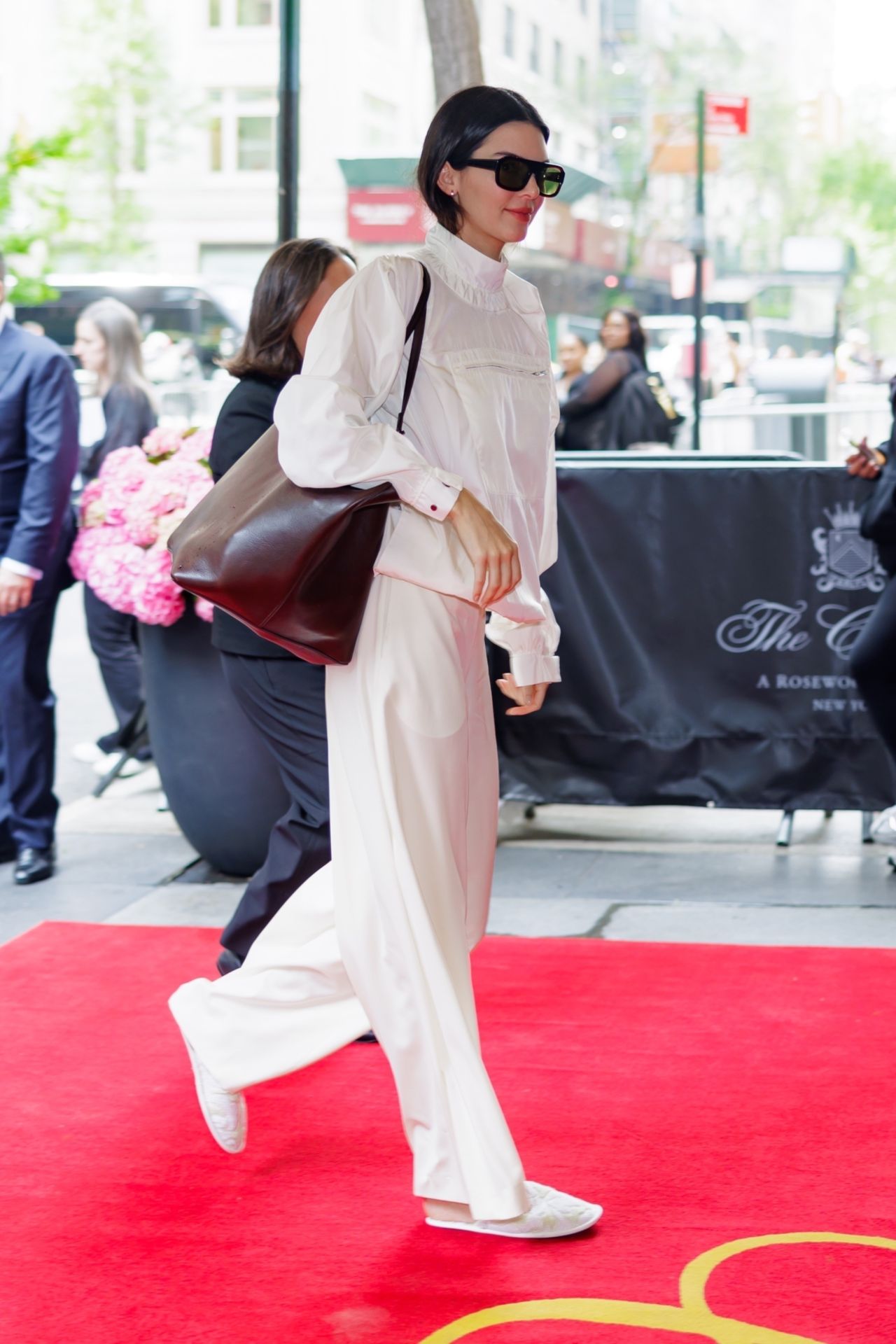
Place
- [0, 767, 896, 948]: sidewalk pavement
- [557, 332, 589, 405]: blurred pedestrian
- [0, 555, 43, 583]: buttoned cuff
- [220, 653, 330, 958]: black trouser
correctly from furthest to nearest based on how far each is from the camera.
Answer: [557, 332, 589, 405]: blurred pedestrian
[0, 555, 43, 583]: buttoned cuff
[0, 767, 896, 948]: sidewalk pavement
[220, 653, 330, 958]: black trouser

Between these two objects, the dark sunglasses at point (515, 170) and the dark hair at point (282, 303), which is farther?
the dark hair at point (282, 303)

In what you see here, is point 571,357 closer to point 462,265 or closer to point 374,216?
point 462,265

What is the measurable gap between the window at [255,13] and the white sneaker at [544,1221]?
42.0 meters

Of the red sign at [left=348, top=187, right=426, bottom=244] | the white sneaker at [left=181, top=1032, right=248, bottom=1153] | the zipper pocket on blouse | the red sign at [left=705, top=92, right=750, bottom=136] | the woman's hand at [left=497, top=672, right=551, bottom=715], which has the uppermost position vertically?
the red sign at [left=348, top=187, right=426, bottom=244]

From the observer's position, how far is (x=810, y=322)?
39094mm

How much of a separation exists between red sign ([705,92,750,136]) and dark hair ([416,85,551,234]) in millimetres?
9799

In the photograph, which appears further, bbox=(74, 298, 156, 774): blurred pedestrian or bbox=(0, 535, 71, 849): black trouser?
bbox=(74, 298, 156, 774): blurred pedestrian

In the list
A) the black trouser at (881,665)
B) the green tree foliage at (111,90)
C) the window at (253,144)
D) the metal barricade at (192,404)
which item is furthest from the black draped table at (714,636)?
the window at (253,144)

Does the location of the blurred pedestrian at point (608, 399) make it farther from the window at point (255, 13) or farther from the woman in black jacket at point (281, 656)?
the window at point (255, 13)

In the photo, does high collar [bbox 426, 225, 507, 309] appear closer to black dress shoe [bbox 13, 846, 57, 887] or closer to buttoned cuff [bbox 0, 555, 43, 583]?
buttoned cuff [bbox 0, 555, 43, 583]

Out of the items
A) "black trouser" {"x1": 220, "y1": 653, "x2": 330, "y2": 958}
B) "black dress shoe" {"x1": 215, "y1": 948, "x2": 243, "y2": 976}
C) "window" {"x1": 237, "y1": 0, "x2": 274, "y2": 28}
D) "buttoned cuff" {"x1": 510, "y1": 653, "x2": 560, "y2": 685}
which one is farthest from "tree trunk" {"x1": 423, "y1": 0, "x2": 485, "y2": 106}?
"window" {"x1": 237, "y1": 0, "x2": 274, "y2": 28}

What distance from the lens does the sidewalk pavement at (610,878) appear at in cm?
527

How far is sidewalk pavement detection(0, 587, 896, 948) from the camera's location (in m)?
5.27

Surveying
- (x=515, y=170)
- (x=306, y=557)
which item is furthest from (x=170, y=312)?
(x=306, y=557)
